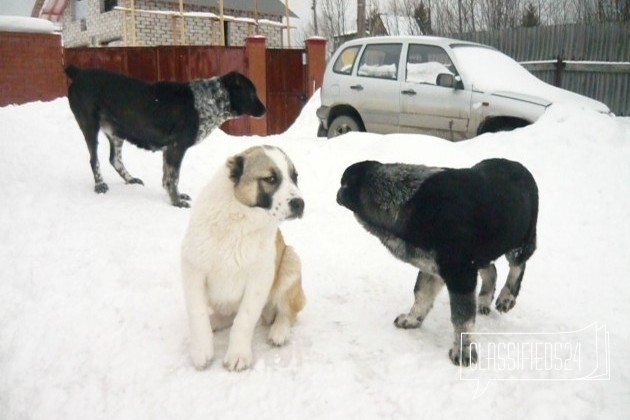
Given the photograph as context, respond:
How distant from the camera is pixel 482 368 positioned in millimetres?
3068

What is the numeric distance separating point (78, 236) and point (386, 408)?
363 cm

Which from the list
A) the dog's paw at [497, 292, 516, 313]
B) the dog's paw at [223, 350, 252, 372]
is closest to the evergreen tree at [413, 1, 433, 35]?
the dog's paw at [497, 292, 516, 313]

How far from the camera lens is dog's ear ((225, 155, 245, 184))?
3057 millimetres

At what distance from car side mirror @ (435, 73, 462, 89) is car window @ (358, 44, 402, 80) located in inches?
41.4

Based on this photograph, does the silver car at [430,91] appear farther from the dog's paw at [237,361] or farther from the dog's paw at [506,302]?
the dog's paw at [237,361]

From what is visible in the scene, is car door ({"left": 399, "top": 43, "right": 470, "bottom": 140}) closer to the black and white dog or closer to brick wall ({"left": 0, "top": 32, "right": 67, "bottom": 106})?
A: the black and white dog

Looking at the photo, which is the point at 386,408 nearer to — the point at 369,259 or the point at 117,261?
the point at 369,259

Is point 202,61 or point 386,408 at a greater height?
point 202,61

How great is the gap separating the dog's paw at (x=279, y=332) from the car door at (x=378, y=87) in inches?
263

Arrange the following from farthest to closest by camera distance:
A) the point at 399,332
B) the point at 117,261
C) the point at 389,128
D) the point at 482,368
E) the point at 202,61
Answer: the point at 202,61 < the point at 389,128 < the point at 117,261 < the point at 399,332 < the point at 482,368

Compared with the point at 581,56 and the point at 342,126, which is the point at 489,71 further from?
the point at 581,56

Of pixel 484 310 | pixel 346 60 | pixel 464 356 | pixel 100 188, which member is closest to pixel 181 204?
pixel 100 188

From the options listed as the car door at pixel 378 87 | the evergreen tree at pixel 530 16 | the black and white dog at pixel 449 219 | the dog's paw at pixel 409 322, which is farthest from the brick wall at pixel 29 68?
the evergreen tree at pixel 530 16

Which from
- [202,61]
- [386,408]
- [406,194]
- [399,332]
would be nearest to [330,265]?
[399,332]
